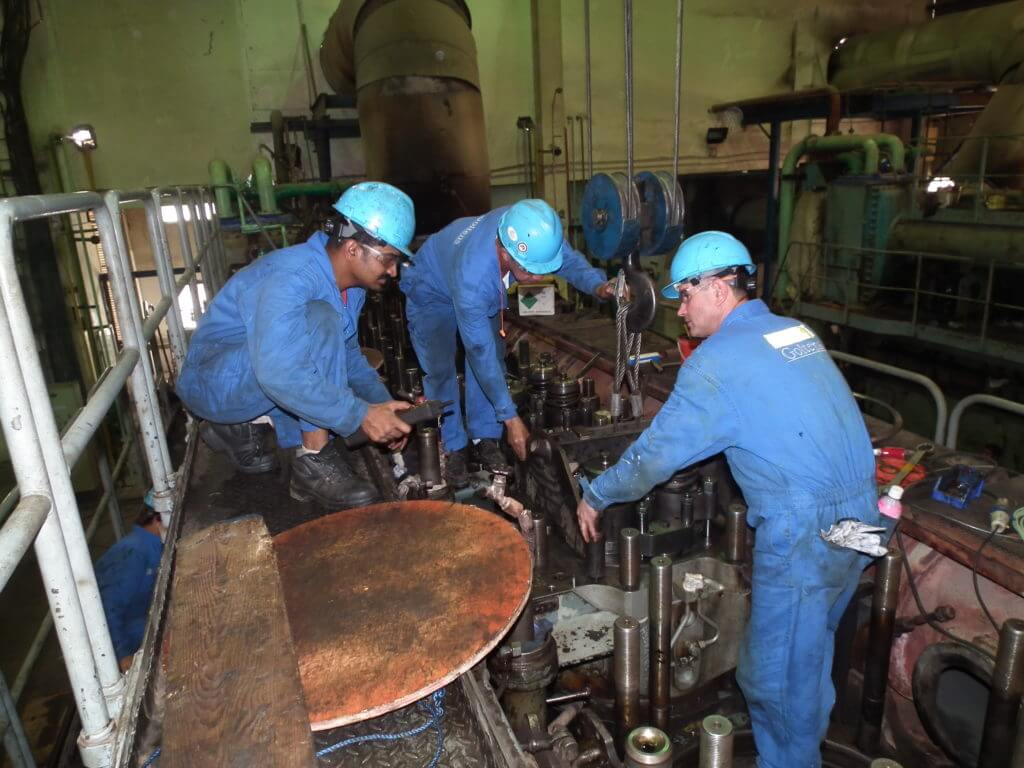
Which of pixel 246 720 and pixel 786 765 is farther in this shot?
pixel 786 765

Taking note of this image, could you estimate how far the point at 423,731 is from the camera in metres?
1.49

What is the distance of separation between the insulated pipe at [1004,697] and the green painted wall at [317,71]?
7.72 metres

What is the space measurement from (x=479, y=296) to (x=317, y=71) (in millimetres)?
6455

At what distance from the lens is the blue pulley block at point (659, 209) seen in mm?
2777

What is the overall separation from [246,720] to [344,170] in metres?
8.17

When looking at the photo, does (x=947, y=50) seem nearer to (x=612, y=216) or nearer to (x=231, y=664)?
(x=612, y=216)

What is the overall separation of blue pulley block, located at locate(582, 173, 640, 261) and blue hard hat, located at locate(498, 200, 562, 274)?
0.15 meters

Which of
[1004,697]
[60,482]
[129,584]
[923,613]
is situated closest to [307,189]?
[129,584]

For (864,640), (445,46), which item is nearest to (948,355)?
(864,640)

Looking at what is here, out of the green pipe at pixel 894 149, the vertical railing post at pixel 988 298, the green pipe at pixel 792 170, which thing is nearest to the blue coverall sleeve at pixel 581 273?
→ the vertical railing post at pixel 988 298

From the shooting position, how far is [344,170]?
8.46 m

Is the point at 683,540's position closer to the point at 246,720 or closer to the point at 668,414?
the point at 668,414

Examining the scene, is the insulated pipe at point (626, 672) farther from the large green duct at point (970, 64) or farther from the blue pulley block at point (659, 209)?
the large green duct at point (970, 64)

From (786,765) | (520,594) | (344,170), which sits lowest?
(786,765)
